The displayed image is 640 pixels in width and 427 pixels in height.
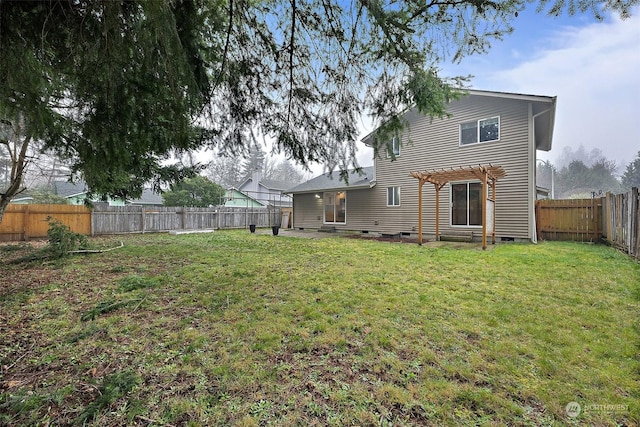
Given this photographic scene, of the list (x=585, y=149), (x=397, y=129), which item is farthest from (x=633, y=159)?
(x=397, y=129)

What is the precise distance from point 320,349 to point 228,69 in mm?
3478

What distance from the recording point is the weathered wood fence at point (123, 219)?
959 centimetres

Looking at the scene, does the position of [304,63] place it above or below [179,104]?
above

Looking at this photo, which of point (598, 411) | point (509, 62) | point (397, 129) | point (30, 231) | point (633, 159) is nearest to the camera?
point (598, 411)

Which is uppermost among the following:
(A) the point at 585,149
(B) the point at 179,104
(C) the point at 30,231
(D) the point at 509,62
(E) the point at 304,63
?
(A) the point at 585,149

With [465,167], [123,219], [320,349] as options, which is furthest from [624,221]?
→ [123,219]

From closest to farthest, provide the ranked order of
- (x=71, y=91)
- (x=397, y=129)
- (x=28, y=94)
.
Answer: (x=28, y=94), (x=71, y=91), (x=397, y=129)

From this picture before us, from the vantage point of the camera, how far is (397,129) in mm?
3674

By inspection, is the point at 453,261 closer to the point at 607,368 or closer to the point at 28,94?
the point at 607,368

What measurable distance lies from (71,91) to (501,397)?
14.9ft

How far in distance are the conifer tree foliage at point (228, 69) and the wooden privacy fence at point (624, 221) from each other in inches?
216

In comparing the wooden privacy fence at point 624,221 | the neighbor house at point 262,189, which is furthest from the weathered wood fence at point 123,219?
the wooden privacy fence at point 624,221

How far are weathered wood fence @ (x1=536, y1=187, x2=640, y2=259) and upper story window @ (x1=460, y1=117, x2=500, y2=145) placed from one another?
3063mm

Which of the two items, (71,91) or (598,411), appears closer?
(598,411)
